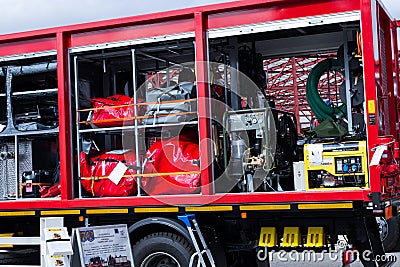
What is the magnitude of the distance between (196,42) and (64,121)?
1884 millimetres

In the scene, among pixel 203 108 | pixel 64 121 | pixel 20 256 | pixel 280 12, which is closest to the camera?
pixel 280 12

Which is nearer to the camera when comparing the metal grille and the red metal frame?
the red metal frame

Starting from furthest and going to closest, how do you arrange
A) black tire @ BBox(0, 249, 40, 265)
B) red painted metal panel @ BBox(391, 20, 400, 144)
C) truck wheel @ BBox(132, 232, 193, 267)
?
black tire @ BBox(0, 249, 40, 265) → red painted metal panel @ BBox(391, 20, 400, 144) → truck wheel @ BBox(132, 232, 193, 267)

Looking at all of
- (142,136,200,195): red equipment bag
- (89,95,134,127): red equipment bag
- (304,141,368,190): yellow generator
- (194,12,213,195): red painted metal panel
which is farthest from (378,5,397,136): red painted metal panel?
(89,95,134,127): red equipment bag

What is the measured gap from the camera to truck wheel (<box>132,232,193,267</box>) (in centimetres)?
727

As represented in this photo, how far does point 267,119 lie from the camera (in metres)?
7.33

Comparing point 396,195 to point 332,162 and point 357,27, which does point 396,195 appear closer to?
point 332,162

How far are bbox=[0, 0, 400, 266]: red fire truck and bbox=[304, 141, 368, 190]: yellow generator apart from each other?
1 centimetres

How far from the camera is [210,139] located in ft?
23.3

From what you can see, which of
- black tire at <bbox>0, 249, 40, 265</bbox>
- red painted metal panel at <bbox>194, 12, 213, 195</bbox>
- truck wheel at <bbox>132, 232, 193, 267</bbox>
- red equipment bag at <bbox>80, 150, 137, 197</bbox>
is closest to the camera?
red painted metal panel at <bbox>194, 12, 213, 195</bbox>

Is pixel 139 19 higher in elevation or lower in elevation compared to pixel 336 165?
higher

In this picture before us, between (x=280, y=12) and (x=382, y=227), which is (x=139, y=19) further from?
(x=382, y=227)

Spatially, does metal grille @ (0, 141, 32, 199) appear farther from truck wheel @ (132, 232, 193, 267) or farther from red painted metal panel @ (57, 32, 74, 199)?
truck wheel @ (132, 232, 193, 267)

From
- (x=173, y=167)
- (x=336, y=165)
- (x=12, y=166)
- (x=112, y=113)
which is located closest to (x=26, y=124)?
(x=12, y=166)
